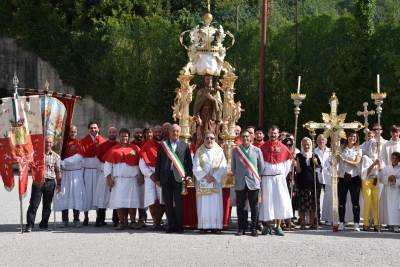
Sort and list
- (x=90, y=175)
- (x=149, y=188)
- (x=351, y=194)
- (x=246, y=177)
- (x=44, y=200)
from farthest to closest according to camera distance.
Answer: (x=90, y=175) < (x=351, y=194) < (x=149, y=188) < (x=44, y=200) < (x=246, y=177)

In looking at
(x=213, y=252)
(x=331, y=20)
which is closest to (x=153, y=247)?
(x=213, y=252)

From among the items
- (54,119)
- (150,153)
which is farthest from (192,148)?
(54,119)

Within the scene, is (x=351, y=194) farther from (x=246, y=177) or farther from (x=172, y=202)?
(x=172, y=202)

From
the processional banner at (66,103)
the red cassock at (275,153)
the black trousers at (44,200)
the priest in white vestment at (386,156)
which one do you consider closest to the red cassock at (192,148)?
the red cassock at (275,153)

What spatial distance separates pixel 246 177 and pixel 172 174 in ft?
4.43

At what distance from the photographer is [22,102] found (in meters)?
14.9

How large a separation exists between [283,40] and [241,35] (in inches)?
80.0

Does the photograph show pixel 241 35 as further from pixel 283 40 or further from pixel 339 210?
pixel 339 210

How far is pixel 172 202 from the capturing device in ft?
48.2

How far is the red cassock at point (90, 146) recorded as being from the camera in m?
16.1

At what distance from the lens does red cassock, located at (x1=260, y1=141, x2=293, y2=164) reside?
1456 centimetres

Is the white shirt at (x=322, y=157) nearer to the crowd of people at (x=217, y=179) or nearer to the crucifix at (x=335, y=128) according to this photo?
the crowd of people at (x=217, y=179)

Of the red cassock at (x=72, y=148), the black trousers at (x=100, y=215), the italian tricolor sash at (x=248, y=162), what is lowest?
the black trousers at (x=100, y=215)

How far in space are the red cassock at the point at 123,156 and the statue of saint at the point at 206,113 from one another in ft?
3.94
